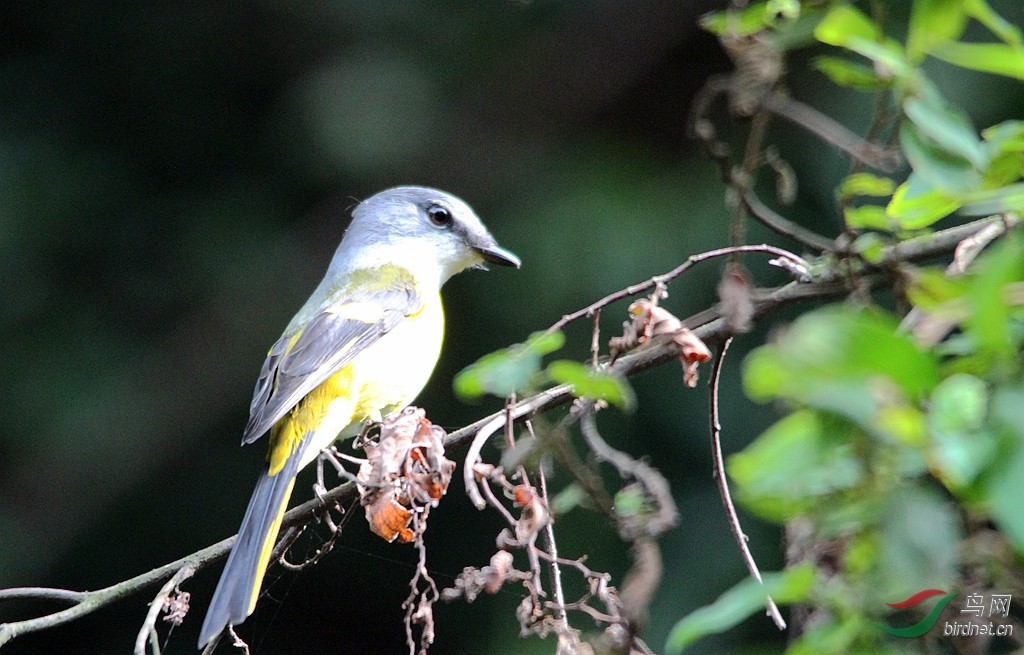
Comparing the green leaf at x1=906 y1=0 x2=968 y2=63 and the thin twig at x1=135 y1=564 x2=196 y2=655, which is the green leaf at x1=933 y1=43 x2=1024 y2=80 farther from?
the thin twig at x1=135 y1=564 x2=196 y2=655

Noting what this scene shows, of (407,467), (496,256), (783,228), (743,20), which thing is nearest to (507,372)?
(783,228)

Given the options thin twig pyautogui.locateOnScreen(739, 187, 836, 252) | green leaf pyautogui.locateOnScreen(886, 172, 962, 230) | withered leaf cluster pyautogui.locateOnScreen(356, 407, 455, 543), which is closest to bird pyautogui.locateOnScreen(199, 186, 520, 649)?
withered leaf cluster pyautogui.locateOnScreen(356, 407, 455, 543)

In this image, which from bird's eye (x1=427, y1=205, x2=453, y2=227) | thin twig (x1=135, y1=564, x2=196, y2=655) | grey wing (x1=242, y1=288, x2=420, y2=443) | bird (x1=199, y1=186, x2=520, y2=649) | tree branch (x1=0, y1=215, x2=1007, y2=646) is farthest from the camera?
bird's eye (x1=427, y1=205, x2=453, y2=227)

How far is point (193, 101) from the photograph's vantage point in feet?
16.5

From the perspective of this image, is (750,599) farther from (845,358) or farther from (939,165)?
(939,165)

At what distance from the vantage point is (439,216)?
12.1ft

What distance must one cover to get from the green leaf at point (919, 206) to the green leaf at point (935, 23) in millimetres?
241

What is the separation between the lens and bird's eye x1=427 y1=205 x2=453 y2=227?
367cm

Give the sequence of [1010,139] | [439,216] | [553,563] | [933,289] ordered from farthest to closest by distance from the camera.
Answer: [439,216] → [553,563] → [1010,139] → [933,289]

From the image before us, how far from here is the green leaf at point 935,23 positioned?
0.82 metres

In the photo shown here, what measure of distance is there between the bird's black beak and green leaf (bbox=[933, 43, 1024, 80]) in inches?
105

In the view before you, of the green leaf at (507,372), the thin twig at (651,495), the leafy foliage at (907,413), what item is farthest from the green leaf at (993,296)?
the green leaf at (507,372)

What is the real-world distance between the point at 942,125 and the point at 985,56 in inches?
2.4

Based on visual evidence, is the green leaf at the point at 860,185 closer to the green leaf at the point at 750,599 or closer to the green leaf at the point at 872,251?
the green leaf at the point at 872,251
